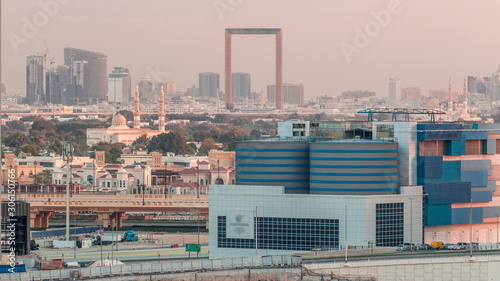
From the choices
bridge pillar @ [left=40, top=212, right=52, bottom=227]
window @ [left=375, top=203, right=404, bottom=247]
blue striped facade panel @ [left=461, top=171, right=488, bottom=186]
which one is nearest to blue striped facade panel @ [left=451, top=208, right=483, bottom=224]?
blue striped facade panel @ [left=461, top=171, right=488, bottom=186]

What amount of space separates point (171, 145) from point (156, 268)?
114672 mm

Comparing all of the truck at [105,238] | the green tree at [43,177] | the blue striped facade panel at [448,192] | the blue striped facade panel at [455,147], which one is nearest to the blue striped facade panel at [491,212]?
the blue striped facade panel at [448,192]

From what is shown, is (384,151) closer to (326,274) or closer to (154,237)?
(326,274)

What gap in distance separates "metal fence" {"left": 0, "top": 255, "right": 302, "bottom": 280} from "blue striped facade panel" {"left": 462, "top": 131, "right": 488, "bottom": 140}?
15315 mm

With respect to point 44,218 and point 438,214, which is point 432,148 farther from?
point 44,218

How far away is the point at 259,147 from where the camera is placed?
6159 cm

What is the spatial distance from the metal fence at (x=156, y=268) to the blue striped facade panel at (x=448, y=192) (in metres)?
12.6

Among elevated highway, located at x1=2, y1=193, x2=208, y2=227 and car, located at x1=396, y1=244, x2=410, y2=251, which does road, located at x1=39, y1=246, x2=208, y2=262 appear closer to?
car, located at x1=396, y1=244, x2=410, y2=251

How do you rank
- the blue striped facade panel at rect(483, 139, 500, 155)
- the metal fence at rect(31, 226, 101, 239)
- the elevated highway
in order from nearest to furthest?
1. the blue striped facade panel at rect(483, 139, 500, 155)
2. the metal fence at rect(31, 226, 101, 239)
3. the elevated highway

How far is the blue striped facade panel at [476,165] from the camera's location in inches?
2512

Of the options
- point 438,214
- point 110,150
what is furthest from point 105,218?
point 110,150

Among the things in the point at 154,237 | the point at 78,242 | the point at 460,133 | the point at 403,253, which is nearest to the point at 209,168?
the point at 154,237

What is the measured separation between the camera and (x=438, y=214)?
2443 inches

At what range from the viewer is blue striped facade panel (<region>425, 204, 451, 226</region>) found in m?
61.8
